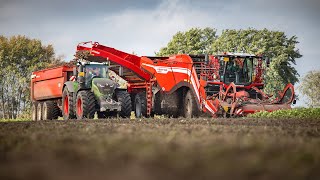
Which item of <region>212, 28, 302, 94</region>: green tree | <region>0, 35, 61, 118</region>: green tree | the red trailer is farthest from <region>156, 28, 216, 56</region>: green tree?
the red trailer

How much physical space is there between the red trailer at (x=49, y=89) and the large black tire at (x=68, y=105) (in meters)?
0.91

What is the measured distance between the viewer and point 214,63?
2678 centimetres

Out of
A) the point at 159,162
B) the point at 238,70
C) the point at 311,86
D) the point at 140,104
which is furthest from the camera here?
the point at 311,86

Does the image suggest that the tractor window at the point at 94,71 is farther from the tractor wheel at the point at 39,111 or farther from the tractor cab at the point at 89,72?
the tractor wheel at the point at 39,111

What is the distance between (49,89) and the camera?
28750 millimetres

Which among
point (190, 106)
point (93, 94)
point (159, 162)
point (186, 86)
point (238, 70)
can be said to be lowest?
point (190, 106)

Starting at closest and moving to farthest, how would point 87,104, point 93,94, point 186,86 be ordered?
point 87,104 → point 93,94 → point 186,86

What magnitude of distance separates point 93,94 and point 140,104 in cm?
431

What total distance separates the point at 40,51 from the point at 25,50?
158cm

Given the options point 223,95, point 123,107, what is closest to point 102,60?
point 123,107

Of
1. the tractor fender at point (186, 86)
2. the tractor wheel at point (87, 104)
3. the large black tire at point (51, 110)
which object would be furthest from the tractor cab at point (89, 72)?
the large black tire at point (51, 110)

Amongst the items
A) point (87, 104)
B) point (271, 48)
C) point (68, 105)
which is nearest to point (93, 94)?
point (87, 104)

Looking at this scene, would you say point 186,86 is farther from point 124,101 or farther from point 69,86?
point 69,86

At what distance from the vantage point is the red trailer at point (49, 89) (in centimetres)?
2680
